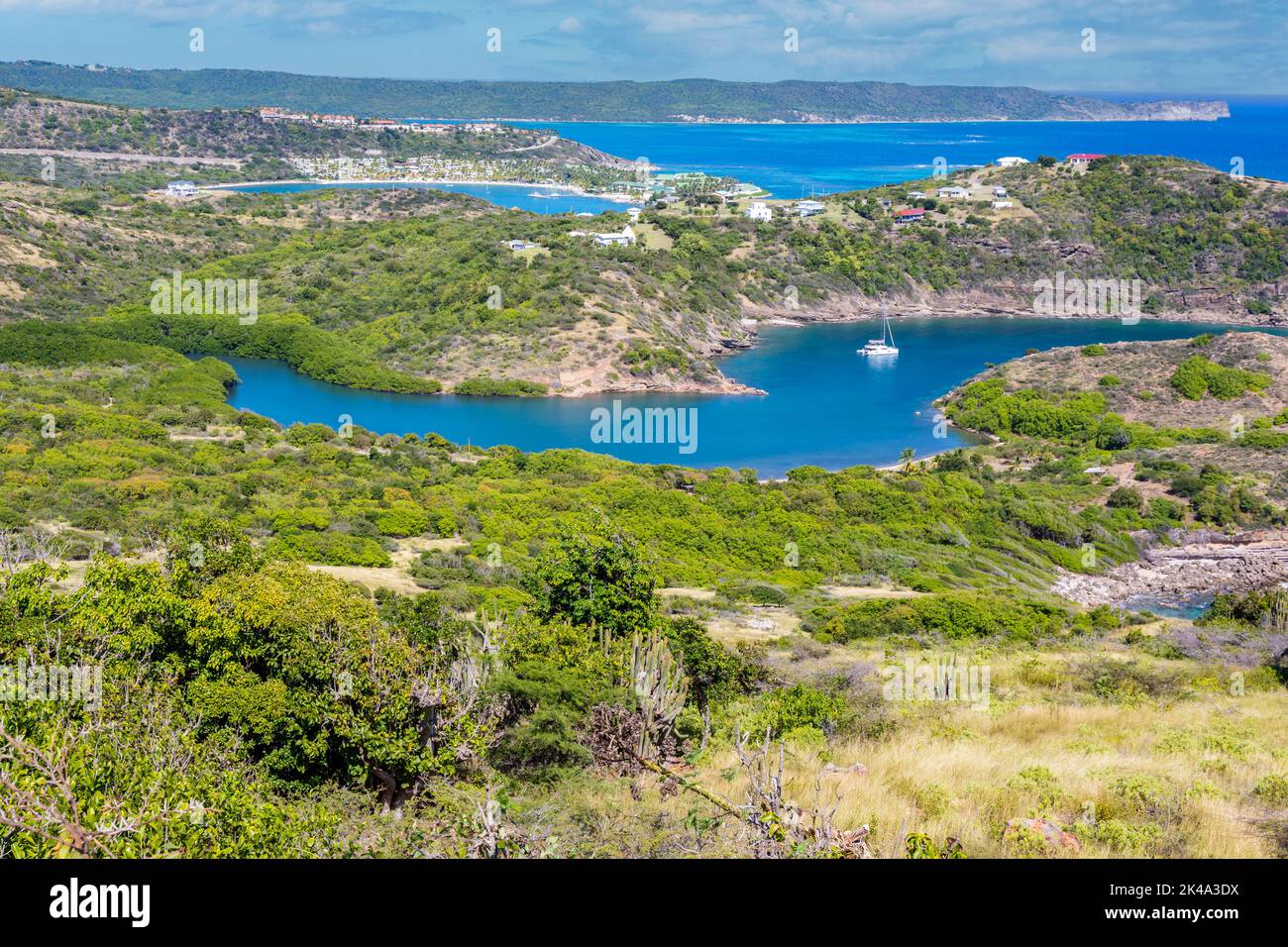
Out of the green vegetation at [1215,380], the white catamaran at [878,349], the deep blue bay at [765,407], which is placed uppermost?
the white catamaran at [878,349]

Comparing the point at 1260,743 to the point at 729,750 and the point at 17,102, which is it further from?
the point at 17,102

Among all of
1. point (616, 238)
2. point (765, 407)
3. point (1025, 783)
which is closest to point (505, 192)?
point (616, 238)

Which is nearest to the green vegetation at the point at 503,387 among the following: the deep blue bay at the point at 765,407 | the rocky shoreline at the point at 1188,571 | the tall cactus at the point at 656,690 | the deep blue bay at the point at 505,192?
the deep blue bay at the point at 765,407

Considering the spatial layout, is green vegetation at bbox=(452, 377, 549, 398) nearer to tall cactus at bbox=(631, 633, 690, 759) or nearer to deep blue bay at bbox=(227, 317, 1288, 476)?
deep blue bay at bbox=(227, 317, 1288, 476)

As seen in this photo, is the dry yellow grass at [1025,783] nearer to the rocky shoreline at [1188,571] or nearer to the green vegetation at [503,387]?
the rocky shoreline at [1188,571]
